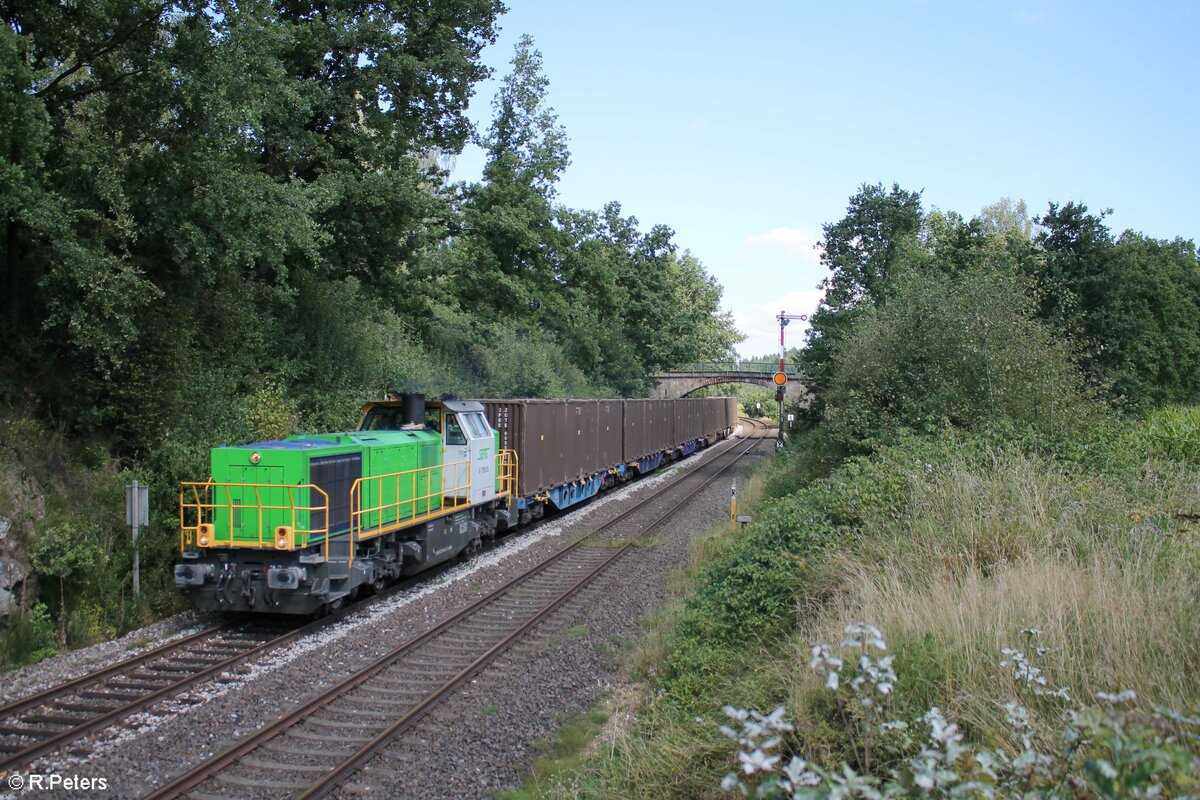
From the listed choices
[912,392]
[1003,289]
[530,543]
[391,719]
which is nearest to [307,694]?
[391,719]

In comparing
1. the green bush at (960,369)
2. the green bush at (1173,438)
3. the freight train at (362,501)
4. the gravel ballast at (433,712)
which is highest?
the green bush at (960,369)

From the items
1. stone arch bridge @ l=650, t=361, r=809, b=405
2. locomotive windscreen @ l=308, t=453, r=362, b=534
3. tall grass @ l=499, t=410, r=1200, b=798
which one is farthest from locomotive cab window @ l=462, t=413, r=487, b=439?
stone arch bridge @ l=650, t=361, r=809, b=405

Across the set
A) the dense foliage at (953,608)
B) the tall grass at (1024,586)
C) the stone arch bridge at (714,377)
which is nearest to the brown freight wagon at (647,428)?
the dense foliage at (953,608)

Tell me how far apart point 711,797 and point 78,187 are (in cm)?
1338

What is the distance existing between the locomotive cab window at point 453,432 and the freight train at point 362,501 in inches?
1.0

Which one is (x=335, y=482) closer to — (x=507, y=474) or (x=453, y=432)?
(x=453, y=432)

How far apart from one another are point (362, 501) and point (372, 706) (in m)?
4.42

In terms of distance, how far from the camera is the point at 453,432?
14812 millimetres

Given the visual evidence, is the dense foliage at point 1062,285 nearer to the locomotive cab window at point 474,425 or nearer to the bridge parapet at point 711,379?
the locomotive cab window at point 474,425

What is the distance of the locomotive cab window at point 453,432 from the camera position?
14766 mm

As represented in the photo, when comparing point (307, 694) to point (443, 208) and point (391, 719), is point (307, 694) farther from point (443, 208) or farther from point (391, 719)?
point (443, 208)

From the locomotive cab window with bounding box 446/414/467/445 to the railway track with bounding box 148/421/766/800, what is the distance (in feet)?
9.01

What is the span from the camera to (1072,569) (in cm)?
629

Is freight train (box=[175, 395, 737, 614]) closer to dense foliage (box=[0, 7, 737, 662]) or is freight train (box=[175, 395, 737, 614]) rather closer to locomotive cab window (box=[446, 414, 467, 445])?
locomotive cab window (box=[446, 414, 467, 445])
